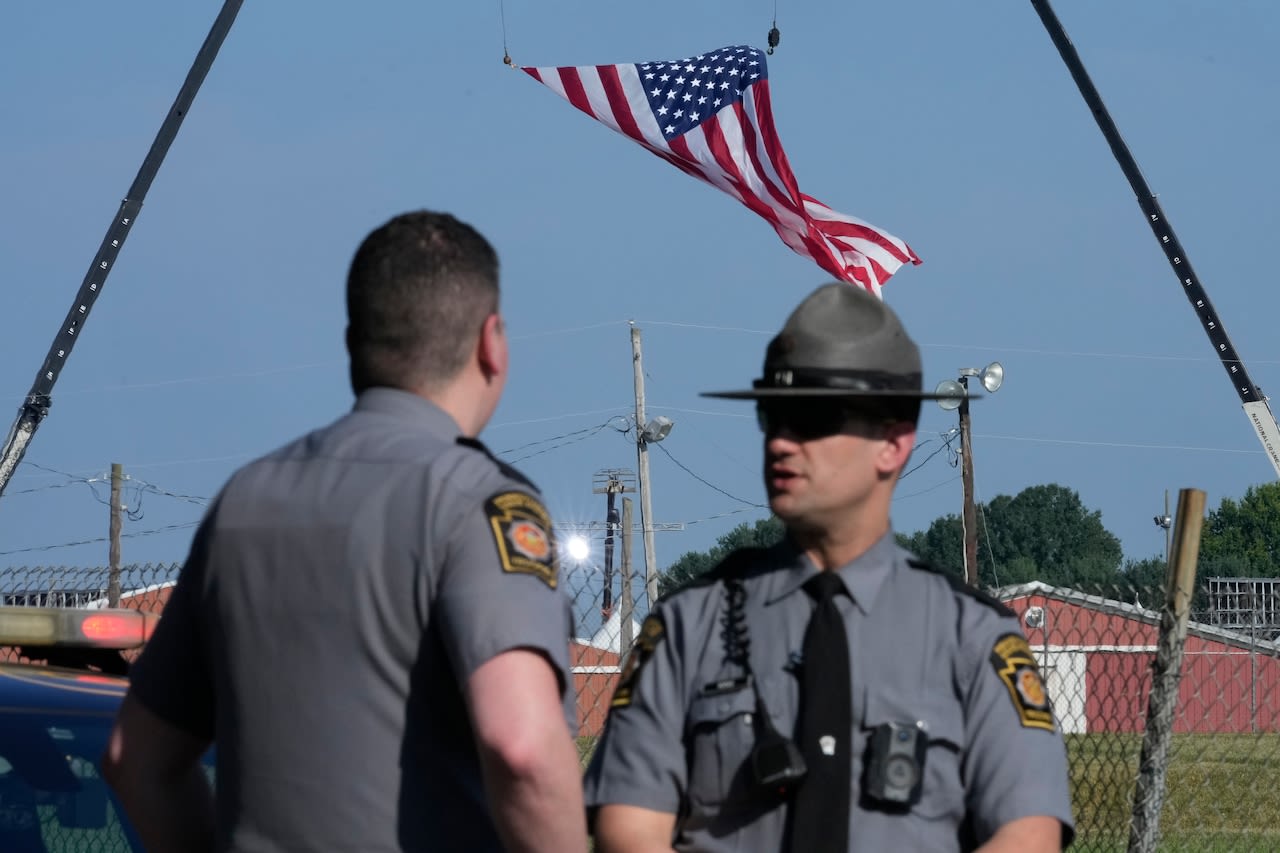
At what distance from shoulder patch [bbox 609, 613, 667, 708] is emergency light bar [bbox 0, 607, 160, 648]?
2.01 meters

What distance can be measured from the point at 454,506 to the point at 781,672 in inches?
22.5

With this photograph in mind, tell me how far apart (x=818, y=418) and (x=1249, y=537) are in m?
125

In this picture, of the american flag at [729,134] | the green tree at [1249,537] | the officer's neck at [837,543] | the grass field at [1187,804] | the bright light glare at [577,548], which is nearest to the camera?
the officer's neck at [837,543]

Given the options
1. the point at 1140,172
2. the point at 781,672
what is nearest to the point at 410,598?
the point at 781,672

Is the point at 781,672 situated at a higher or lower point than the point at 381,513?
lower

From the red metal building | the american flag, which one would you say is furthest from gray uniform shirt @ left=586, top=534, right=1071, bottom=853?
the american flag

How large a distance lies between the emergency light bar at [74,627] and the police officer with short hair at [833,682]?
6.72 ft

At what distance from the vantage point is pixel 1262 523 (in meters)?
119

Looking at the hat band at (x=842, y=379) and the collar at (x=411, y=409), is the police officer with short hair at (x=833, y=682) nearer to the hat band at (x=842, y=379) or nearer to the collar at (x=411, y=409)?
the hat band at (x=842, y=379)

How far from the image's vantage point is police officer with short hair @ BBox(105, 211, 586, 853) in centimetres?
243

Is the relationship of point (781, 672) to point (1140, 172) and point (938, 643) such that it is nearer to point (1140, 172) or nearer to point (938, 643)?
point (938, 643)

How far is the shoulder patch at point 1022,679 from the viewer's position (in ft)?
8.75

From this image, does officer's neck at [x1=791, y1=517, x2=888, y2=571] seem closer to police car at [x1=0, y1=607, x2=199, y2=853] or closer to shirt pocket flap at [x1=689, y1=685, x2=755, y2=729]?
shirt pocket flap at [x1=689, y1=685, x2=755, y2=729]

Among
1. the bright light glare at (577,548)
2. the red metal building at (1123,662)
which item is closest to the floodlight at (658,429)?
the red metal building at (1123,662)
